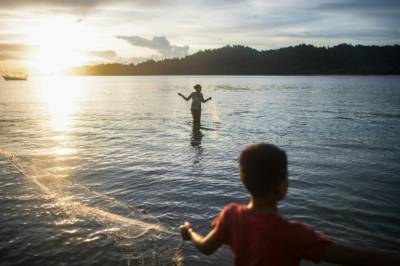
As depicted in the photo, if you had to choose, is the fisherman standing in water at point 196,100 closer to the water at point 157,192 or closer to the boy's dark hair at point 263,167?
the water at point 157,192

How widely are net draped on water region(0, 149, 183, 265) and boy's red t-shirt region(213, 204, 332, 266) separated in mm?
4001

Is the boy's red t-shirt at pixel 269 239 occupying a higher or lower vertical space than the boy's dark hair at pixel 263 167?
lower

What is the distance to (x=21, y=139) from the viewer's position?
64.0 feet

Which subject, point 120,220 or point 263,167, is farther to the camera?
point 120,220

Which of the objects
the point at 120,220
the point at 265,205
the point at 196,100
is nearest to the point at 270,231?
the point at 265,205

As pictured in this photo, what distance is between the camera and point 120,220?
820 cm

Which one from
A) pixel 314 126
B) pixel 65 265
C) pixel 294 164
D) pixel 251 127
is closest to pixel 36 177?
pixel 65 265

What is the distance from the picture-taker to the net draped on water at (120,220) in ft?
22.1

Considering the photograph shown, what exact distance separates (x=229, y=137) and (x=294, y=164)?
684 centimetres

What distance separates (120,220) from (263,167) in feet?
20.5

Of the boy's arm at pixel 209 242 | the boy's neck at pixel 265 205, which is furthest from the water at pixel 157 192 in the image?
the boy's neck at pixel 265 205

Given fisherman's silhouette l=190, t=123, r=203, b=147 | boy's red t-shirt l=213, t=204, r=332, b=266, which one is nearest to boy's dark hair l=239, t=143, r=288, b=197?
boy's red t-shirt l=213, t=204, r=332, b=266

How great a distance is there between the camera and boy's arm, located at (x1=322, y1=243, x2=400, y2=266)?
7.69ft

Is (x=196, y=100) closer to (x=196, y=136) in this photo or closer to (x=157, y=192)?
(x=196, y=136)
